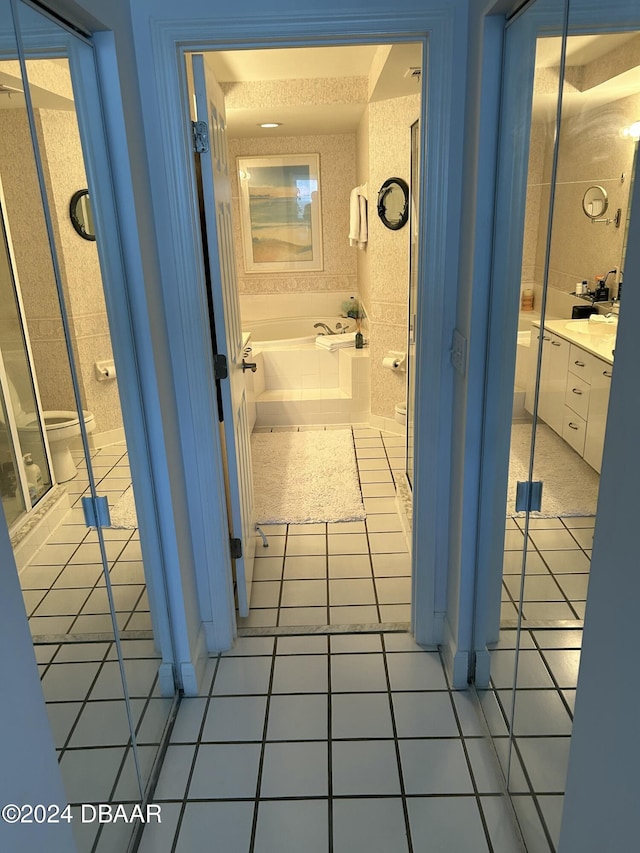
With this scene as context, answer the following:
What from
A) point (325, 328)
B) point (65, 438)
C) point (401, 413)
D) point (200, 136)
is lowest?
point (401, 413)

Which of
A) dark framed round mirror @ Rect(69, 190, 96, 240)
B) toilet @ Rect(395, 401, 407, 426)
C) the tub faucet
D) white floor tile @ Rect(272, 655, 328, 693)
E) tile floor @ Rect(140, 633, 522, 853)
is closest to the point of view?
dark framed round mirror @ Rect(69, 190, 96, 240)

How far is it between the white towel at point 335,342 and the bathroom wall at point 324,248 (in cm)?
142

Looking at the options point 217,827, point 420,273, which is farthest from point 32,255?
point 217,827

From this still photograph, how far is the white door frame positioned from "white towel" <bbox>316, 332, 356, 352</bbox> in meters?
3.05

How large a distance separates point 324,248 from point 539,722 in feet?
18.5

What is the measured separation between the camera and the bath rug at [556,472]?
1.21m

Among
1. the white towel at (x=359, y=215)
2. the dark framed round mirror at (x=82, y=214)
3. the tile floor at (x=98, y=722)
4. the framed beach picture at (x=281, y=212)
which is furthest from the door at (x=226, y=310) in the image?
the framed beach picture at (x=281, y=212)

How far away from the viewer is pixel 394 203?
4348mm

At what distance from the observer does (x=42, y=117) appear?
1.30 metres

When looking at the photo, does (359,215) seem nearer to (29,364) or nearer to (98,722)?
(29,364)

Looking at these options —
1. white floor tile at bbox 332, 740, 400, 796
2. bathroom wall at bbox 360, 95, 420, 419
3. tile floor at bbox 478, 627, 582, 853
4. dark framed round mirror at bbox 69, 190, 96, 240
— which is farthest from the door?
bathroom wall at bbox 360, 95, 420, 419

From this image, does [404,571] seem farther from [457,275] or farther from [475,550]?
[457,275]

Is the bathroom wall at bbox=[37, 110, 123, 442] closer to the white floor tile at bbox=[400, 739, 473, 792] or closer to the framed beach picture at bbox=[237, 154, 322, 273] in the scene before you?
the white floor tile at bbox=[400, 739, 473, 792]

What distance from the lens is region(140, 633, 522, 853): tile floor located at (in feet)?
5.59
